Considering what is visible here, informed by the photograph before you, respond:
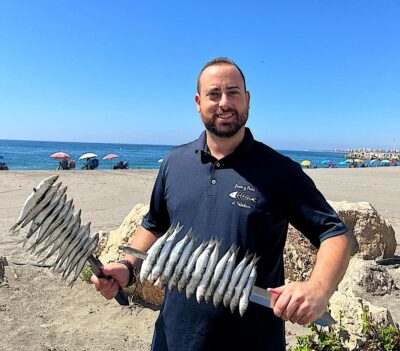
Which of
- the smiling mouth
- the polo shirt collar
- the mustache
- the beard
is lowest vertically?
the polo shirt collar

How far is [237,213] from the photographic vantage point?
7.88ft

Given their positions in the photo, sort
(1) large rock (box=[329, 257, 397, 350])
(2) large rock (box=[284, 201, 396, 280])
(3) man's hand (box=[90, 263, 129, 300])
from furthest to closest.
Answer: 1. (2) large rock (box=[284, 201, 396, 280])
2. (1) large rock (box=[329, 257, 397, 350])
3. (3) man's hand (box=[90, 263, 129, 300])

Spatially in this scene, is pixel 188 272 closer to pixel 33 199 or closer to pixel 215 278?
pixel 215 278

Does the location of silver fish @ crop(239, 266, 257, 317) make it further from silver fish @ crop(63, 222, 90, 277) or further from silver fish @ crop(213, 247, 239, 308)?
silver fish @ crop(63, 222, 90, 277)

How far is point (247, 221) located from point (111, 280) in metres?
0.88

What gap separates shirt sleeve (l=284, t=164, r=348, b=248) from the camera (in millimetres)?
2355

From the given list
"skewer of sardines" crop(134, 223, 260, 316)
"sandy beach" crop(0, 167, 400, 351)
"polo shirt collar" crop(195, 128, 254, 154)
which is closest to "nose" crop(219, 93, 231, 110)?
"polo shirt collar" crop(195, 128, 254, 154)

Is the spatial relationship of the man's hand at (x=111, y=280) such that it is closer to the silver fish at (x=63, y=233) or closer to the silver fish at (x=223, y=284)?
the silver fish at (x=63, y=233)

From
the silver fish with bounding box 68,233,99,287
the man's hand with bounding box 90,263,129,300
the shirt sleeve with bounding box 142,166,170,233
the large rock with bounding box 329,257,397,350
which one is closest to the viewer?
the silver fish with bounding box 68,233,99,287

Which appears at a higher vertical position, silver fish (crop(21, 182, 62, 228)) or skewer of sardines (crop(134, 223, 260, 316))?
silver fish (crop(21, 182, 62, 228))

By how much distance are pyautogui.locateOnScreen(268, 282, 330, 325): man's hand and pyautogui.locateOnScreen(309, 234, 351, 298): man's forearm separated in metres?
0.10

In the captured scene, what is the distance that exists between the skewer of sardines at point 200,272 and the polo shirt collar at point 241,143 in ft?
2.54

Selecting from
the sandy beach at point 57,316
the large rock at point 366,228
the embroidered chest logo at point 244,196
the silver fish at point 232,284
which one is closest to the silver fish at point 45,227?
the silver fish at point 232,284

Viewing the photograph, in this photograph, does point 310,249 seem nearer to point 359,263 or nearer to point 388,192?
point 359,263
